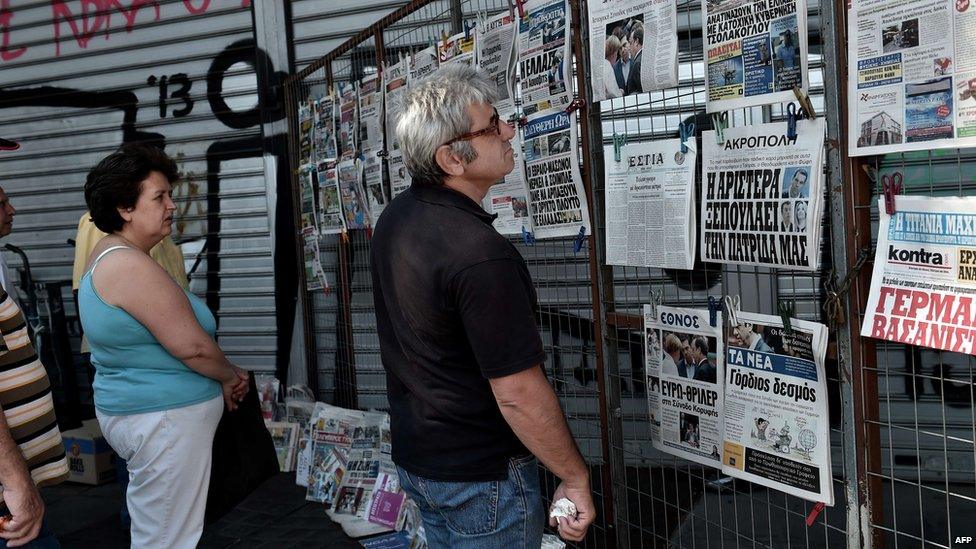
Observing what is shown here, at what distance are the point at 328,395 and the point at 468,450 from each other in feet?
14.7

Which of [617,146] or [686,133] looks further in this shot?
[617,146]

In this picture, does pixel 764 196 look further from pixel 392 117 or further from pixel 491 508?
pixel 392 117

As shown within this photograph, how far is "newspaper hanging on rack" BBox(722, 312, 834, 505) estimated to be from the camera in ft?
7.95

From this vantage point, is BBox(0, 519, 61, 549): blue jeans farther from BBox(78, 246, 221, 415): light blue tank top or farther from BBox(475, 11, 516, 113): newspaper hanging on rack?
BBox(475, 11, 516, 113): newspaper hanging on rack

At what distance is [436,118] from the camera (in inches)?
90.8

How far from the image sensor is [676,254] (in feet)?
9.23

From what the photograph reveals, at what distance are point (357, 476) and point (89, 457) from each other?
243 cm

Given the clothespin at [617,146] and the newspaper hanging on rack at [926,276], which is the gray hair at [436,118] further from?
the newspaper hanging on rack at [926,276]

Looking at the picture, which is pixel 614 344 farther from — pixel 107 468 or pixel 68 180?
pixel 68 180

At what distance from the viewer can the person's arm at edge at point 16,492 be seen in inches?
83.4

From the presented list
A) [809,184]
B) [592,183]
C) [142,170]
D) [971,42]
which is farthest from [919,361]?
[142,170]

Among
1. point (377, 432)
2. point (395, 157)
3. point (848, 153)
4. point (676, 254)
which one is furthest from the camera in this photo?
point (377, 432)

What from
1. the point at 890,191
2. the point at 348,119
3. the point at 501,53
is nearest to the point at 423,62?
the point at 501,53

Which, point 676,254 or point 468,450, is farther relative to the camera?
point 676,254
